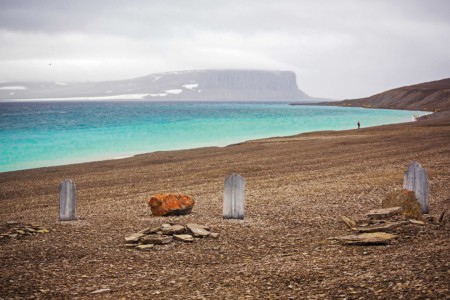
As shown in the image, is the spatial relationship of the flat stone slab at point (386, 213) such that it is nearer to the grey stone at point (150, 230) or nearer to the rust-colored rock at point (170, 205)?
the rust-colored rock at point (170, 205)

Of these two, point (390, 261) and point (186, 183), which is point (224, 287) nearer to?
point (390, 261)

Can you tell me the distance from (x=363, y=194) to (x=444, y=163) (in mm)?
8329

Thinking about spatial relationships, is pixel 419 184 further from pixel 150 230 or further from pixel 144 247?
pixel 144 247

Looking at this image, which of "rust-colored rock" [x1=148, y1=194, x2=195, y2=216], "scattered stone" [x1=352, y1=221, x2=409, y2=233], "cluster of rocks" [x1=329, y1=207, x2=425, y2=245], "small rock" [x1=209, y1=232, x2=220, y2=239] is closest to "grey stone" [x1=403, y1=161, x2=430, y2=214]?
"cluster of rocks" [x1=329, y1=207, x2=425, y2=245]

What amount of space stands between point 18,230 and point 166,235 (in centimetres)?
331

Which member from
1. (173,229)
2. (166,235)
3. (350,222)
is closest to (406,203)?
(350,222)

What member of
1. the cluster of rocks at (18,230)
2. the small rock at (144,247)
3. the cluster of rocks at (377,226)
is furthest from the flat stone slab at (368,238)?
Result: the cluster of rocks at (18,230)

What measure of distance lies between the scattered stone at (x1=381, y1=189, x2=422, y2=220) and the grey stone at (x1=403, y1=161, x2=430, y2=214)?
0.61 m

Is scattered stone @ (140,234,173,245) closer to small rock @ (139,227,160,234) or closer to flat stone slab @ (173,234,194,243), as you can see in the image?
flat stone slab @ (173,234,194,243)

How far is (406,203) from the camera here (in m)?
12.1

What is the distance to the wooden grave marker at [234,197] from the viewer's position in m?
12.9

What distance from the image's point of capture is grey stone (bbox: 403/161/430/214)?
12820 mm

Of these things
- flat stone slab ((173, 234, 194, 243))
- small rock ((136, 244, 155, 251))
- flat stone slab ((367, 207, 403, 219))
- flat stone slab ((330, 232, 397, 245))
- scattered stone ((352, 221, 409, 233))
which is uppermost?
flat stone slab ((367, 207, 403, 219))

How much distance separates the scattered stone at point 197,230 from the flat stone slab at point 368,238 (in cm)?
276
